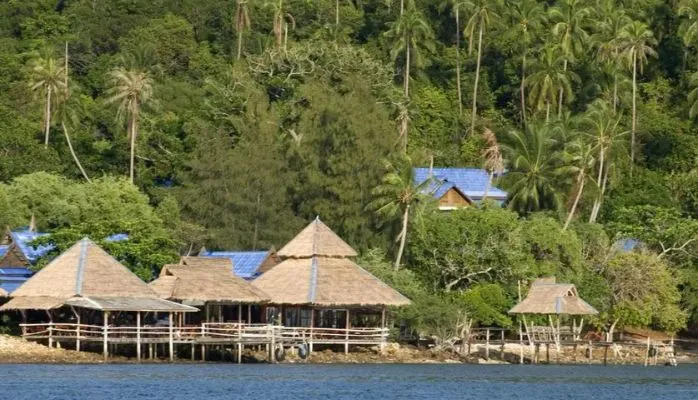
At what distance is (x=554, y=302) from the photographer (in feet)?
208

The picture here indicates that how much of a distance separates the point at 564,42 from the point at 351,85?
1819cm

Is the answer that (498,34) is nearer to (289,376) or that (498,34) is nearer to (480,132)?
(480,132)

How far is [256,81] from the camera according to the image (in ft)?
279

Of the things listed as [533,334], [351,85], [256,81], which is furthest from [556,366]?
[256,81]

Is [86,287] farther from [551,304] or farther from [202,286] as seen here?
[551,304]

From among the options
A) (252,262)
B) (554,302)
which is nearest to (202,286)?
(252,262)

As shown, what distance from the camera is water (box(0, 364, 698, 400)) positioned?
45438mm

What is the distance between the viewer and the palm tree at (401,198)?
2709 inches

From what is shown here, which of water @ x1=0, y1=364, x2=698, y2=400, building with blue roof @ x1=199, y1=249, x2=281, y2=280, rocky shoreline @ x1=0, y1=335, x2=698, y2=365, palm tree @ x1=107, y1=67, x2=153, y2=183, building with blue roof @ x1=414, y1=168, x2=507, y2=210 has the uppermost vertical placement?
palm tree @ x1=107, y1=67, x2=153, y2=183

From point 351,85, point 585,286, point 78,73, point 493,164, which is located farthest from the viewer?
point 78,73

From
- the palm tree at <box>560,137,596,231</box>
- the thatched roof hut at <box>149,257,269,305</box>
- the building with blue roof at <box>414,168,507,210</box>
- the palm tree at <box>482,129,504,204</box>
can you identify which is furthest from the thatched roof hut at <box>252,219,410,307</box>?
the palm tree at <box>482,129,504,204</box>

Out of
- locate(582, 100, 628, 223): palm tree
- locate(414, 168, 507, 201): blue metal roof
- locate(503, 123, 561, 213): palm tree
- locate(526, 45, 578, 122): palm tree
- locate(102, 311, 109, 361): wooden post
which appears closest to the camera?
locate(102, 311, 109, 361): wooden post

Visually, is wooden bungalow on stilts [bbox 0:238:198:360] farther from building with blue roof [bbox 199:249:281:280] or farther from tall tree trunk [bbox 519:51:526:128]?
tall tree trunk [bbox 519:51:526:128]

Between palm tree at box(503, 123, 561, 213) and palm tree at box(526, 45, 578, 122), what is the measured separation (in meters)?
10.1
